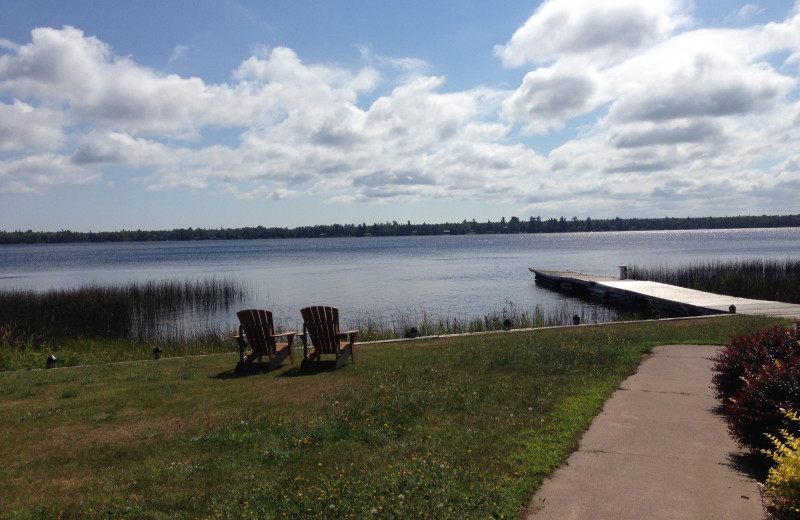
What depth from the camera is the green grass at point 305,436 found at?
15.8ft

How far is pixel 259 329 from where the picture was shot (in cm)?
1112

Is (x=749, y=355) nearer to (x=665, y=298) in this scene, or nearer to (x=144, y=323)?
(x=665, y=298)

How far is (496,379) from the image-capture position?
8883mm

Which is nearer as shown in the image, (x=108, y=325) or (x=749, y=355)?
(x=749, y=355)

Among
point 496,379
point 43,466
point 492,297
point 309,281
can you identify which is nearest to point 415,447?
point 496,379

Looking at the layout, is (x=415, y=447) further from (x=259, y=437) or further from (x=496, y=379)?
(x=496, y=379)

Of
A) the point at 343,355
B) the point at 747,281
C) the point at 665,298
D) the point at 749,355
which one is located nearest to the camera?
the point at 749,355

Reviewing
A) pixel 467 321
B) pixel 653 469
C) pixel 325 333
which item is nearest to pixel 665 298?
pixel 467 321

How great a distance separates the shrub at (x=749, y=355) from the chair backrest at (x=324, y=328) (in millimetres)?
6587

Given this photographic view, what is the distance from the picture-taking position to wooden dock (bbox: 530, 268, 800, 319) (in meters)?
18.5

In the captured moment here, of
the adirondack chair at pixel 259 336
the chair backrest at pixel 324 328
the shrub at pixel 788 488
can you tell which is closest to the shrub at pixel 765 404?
the shrub at pixel 788 488

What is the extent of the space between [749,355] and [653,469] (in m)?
2.25

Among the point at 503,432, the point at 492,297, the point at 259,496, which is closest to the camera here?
the point at 259,496

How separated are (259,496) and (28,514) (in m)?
1.85
